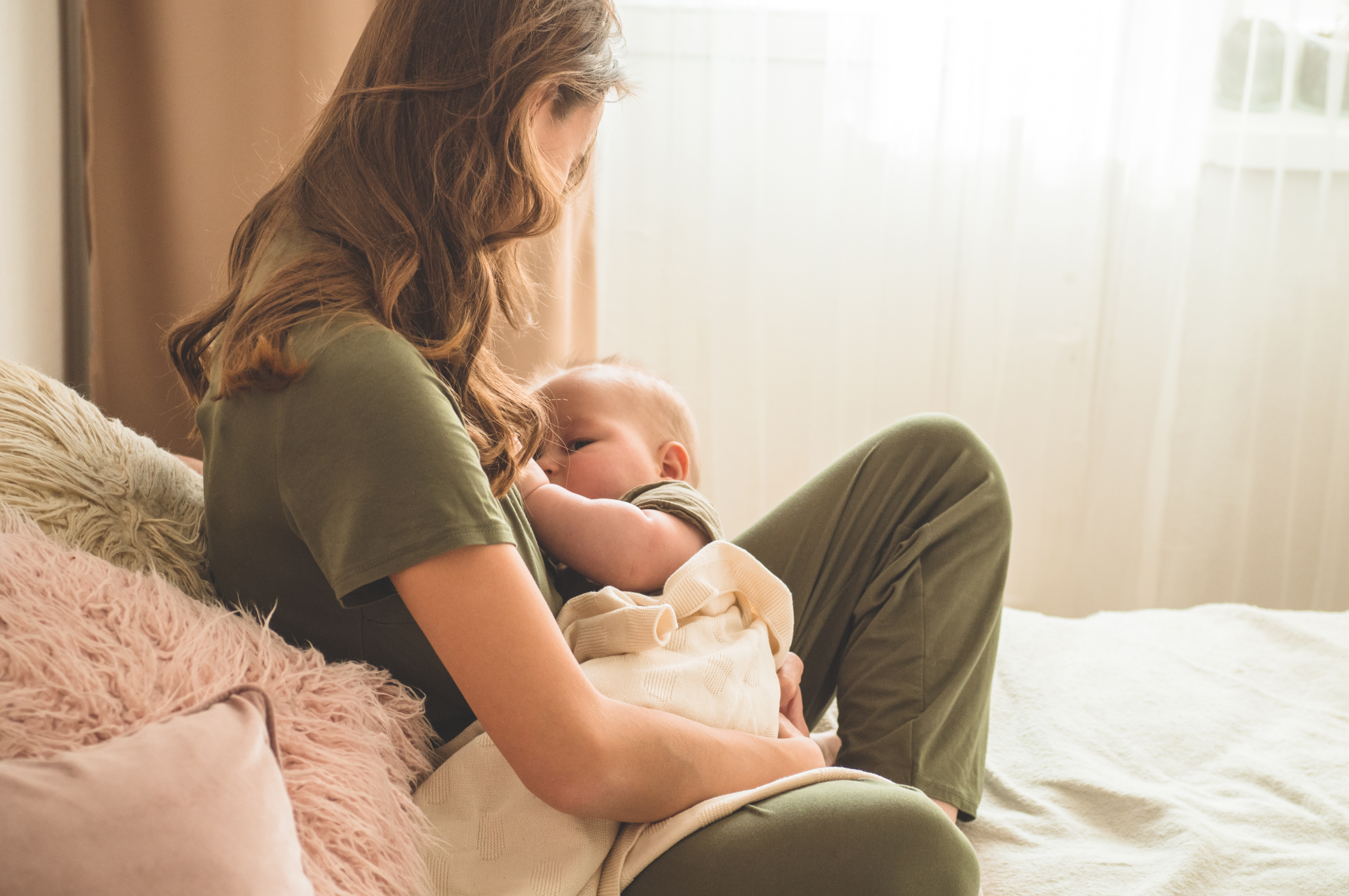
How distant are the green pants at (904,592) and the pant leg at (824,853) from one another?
21 centimetres

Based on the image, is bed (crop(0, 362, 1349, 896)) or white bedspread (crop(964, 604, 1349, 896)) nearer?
bed (crop(0, 362, 1349, 896))

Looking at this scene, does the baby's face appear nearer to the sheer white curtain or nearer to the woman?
the woman

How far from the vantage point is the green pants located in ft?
3.53

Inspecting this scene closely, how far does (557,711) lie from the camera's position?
2.30 feet

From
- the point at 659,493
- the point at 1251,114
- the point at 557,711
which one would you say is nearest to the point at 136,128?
the point at 659,493

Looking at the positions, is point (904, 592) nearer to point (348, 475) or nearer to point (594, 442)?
point (594, 442)

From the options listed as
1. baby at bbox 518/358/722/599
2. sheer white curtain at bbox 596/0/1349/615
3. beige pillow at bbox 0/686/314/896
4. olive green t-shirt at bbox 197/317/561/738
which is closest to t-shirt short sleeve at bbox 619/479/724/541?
baby at bbox 518/358/722/599

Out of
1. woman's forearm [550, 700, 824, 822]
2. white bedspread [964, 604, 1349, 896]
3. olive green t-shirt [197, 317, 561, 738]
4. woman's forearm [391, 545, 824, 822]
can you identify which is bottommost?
white bedspread [964, 604, 1349, 896]

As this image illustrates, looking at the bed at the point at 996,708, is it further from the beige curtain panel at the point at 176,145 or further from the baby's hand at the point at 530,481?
the beige curtain panel at the point at 176,145

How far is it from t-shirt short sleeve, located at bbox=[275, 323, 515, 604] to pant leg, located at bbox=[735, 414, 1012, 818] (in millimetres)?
557

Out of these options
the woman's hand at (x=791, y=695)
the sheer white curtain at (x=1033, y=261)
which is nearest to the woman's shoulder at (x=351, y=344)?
the woman's hand at (x=791, y=695)

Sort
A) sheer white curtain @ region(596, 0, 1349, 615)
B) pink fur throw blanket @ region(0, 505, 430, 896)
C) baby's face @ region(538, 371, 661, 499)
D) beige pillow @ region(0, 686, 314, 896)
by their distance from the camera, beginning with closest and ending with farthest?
beige pillow @ region(0, 686, 314, 896) → pink fur throw blanket @ region(0, 505, 430, 896) → baby's face @ region(538, 371, 661, 499) → sheer white curtain @ region(596, 0, 1349, 615)

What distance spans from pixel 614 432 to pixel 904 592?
0.40 metres

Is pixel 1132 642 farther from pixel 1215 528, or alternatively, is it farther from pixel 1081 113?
pixel 1081 113
